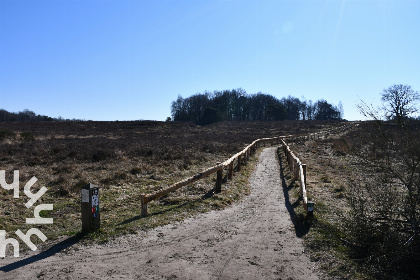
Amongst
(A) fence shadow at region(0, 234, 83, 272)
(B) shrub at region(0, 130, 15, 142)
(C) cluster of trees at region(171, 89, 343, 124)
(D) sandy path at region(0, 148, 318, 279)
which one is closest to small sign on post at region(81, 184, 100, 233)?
(A) fence shadow at region(0, 234, 83, 272)

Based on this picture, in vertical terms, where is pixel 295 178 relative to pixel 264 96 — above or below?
below

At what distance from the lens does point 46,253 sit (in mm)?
5516

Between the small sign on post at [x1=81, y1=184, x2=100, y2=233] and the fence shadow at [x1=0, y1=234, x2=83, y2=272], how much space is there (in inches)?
9.8

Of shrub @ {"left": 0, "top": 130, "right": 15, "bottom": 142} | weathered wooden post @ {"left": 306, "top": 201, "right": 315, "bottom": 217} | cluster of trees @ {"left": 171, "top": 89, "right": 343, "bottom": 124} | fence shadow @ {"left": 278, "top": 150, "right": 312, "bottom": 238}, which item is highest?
cluster of trees @ {"left": 171, "top": 89, "right": 343, "bottom": 124}

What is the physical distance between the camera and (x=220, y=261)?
5184 mm

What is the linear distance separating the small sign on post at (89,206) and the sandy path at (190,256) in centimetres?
73

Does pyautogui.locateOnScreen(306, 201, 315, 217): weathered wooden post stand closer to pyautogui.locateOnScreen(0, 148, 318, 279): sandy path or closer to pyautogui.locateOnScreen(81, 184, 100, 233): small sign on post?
Result: pyautogui.locateOnScreen(0, 148, 318, 279): sandy path

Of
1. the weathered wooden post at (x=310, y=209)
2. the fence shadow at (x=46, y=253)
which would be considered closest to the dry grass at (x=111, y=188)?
the fence shadow at (x=46, y=253)

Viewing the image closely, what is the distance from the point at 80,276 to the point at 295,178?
32.0 feet

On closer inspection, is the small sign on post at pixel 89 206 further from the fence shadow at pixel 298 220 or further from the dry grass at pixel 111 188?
the fence shadow at pixel 298 220

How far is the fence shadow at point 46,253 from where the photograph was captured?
4953 millimetres

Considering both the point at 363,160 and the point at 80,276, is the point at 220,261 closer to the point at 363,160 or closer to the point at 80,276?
the point at 80,276

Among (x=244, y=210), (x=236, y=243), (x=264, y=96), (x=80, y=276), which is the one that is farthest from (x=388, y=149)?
(x=264, y=96)

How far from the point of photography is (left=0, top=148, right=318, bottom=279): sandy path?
4723 millimetres
